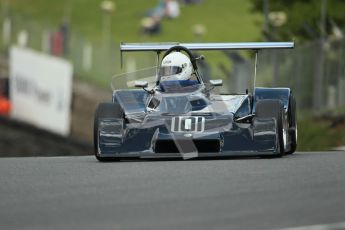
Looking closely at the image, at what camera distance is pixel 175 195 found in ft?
42.7

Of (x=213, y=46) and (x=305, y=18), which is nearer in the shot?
(x=213, y=46)

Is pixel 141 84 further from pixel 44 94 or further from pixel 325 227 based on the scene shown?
pixel 44 94

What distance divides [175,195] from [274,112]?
5510 mm

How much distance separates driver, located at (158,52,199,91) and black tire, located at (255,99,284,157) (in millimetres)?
1043

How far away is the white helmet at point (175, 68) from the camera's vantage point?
19141 mm

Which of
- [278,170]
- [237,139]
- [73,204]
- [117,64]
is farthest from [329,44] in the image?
[73,204]

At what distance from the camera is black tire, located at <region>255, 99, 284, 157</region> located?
1825cm

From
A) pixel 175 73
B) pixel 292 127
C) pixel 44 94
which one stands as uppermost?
pixel 175 73

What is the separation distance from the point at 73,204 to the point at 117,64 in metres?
38.9

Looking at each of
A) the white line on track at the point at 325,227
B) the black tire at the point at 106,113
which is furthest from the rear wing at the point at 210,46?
the white line on track at the point at 325,227

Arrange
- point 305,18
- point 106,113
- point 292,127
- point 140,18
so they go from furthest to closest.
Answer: point 140,18 → point 305,18 → point 292,127 → point 106,113

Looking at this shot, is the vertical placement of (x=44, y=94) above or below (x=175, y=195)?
below

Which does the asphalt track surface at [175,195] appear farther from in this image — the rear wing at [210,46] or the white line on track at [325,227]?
the rear wing at [210,46]

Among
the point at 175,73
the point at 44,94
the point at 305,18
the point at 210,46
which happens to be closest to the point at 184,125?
the point at 175,73
